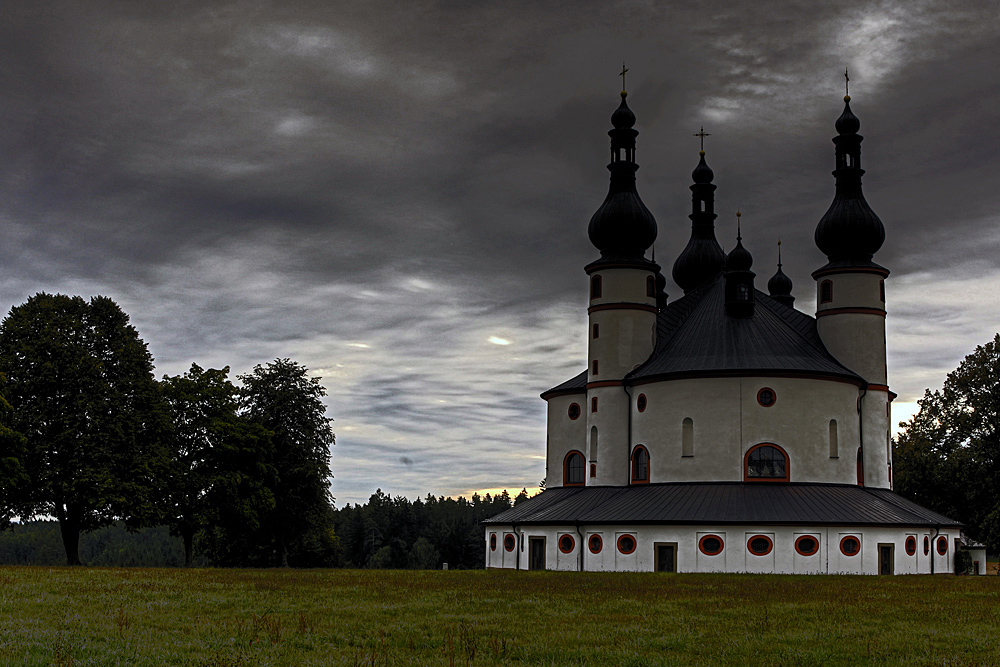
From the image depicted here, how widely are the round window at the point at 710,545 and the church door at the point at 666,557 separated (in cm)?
123

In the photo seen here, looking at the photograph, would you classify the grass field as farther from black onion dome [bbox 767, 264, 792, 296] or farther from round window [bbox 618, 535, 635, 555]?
black onion dome [bbox 767, 264, 792, 296]

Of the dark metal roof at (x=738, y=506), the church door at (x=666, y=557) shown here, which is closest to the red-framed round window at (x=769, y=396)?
the dark metal roof at (x=738, y=506)

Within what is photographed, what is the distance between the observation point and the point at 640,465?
165 ft

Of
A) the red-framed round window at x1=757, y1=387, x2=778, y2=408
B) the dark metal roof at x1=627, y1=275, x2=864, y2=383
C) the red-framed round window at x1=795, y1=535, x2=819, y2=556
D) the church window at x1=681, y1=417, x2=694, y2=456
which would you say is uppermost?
the dark metal roof at x1=627, y1=275, x2=864, y2=383

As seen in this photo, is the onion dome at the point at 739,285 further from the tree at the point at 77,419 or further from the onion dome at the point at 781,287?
the tree at the point at 77,419

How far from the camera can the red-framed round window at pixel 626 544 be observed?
145ft

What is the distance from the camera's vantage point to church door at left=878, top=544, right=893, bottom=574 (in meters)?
43.2

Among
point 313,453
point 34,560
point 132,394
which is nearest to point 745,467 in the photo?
point 313,453

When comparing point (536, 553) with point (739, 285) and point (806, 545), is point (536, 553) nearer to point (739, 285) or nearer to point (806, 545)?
point (806, 545)

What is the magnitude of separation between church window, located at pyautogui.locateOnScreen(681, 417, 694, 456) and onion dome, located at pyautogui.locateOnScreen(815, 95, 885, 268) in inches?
508

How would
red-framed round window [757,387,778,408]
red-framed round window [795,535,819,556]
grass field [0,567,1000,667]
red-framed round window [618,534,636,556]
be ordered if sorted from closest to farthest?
grass field [0,567,1000,667] < red-framed round window [795,535,819,556] < red-framed round window [618,534,636,556] < red-framed round window [757,387,778,408]

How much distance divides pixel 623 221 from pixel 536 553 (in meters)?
18.1

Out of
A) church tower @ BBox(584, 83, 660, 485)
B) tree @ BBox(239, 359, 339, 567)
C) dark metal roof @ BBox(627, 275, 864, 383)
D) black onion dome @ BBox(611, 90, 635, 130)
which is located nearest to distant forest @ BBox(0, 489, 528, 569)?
tree @ BBox(239, 359, 339, 567)

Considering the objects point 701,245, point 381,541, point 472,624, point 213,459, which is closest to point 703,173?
point 701,245
